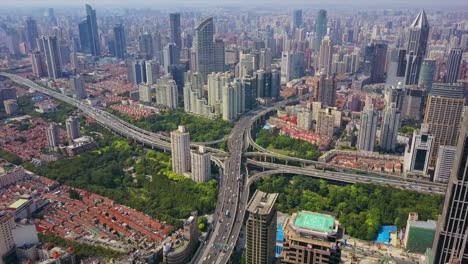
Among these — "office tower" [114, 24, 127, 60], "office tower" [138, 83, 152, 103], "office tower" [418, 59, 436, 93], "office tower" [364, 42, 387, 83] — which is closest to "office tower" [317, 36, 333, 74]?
"office tower" [364, 42, 387, 83]

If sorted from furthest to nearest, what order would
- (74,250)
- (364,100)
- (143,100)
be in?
1. (143,100)
2. (364,100)
3. (74,250)

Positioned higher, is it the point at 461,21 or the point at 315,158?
the point at 461,21

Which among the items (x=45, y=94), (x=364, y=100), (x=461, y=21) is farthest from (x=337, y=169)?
(x=461, y=21)

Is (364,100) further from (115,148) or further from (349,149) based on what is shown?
(115,148)

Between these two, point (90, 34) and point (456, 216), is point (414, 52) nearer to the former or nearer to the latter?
point (456, 216)

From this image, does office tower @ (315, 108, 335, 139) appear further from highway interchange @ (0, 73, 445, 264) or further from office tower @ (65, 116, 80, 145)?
office tower @ (65, 116, 80, 145)

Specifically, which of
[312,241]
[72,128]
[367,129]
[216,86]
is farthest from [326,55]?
[312,241]
